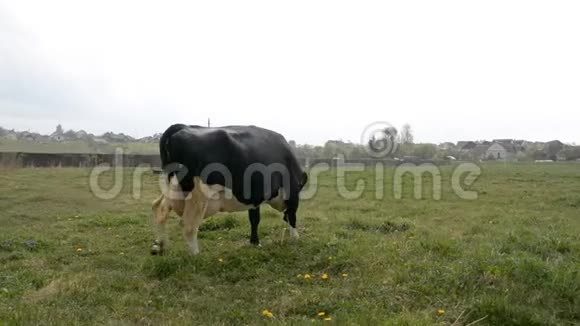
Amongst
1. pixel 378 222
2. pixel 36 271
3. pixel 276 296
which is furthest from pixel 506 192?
pixel 36 271

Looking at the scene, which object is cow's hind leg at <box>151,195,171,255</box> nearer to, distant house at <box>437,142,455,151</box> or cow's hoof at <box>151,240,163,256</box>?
cow's hoof at <box>151,240,163,256</box>

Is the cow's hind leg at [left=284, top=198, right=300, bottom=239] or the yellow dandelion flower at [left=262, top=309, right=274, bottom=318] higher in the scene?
the cow's hind leg at [left=284, top=198, right=300, bottom=239]

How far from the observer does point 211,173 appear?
249 inches

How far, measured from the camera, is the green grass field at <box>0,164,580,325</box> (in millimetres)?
4477

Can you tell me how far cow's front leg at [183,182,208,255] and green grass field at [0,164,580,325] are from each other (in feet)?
0.86

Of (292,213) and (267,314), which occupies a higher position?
(292,213)

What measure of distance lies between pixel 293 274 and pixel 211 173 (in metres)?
1.64

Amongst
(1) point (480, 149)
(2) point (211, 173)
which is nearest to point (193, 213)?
(2) point (211, 173)

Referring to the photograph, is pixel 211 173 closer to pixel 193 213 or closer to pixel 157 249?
pixel 193 213

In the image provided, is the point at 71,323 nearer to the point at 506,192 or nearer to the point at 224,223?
the point at 224,223

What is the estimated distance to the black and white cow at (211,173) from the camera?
20.7 ft

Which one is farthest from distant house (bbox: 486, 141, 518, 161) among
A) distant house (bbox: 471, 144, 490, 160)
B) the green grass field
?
the green grass field

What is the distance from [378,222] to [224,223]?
2.89 meters

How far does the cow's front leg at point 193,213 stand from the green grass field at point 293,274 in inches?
10.3
